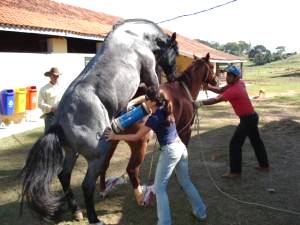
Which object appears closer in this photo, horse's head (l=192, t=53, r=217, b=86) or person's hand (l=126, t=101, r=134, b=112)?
person's hand (l=126, t=101, r=134, b=112)

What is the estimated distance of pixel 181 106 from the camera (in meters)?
6.02

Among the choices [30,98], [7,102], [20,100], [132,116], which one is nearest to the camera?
[132,116]

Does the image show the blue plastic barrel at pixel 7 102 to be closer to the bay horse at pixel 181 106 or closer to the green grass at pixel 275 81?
the bay horse at pixel 181 106

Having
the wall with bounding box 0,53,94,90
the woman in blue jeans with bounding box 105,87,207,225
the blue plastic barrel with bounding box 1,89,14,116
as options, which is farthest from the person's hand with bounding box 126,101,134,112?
the wall with bounding box 0,53,94,90

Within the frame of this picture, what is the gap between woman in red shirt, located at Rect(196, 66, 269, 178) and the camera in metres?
6.38

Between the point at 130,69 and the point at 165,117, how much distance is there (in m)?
0.86

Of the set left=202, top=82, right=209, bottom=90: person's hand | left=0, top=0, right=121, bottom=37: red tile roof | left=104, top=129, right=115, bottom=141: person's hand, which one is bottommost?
left=104, top=129, right=115, bottom=141: person's hand

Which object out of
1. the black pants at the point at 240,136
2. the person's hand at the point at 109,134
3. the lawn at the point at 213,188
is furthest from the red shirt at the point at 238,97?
the person's hand at the point at 109,134

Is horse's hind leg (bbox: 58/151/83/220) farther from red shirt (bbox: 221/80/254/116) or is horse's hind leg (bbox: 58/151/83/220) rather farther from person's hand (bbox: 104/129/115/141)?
red shirt (bbox: 221/80/254/116)

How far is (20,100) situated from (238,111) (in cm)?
720

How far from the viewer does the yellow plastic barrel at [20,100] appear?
38.0ft

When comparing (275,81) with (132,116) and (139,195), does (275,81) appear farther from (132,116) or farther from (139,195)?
(132,116)

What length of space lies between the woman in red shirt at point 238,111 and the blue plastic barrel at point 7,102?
6395 mm

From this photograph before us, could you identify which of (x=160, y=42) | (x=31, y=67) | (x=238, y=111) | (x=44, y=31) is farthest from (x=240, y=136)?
(x=44, y=31)
